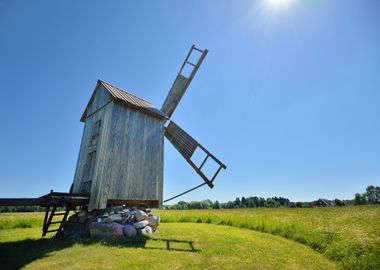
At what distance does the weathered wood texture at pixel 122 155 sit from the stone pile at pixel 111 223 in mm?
643

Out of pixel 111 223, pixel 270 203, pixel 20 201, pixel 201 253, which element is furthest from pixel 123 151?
pixel 270 203

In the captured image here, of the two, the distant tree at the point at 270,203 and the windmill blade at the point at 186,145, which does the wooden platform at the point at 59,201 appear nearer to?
the windmill blade at the point at 186,145

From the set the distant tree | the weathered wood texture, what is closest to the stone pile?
the weathered wood texture

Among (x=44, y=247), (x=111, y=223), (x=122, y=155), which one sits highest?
(x=122, y=155)

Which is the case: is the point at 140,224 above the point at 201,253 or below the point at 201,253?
above

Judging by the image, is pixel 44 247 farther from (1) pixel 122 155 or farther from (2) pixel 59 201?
(1) pixel 122 155

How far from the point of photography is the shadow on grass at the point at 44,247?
Result: 632 centimetres

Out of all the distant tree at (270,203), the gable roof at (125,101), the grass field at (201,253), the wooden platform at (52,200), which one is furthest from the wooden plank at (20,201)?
the distant tree at (270,203)

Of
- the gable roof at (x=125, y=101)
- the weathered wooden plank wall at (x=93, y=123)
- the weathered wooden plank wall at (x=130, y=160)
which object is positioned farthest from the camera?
the gable roof at (x=125, y=101)

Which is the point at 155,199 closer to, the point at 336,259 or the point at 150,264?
the point at 150,264

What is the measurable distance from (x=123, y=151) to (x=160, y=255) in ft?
16.6

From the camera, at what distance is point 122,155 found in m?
10.2

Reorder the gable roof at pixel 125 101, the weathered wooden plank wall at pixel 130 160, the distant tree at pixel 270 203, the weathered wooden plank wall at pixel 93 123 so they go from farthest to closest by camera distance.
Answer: the distant tree at pixel 270 203
the gable roof at pixel 125 101
the weathered wooden plank wall at pixel 93 123
the weathered wooden plank wall at pixel 130 160

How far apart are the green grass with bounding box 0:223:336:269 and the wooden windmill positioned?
210 cm
